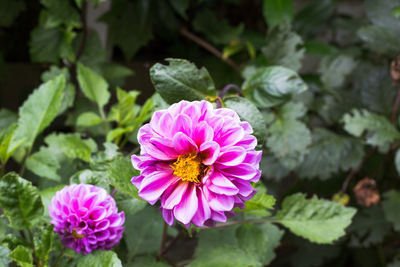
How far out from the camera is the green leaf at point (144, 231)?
0.82 metres

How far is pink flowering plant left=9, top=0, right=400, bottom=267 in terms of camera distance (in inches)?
17.2

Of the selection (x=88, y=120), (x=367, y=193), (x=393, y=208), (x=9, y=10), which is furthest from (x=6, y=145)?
(x=393, y=208)

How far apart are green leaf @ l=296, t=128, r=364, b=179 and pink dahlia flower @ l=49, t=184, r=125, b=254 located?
0.66 metres

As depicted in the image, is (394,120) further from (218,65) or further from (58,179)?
(58,179)

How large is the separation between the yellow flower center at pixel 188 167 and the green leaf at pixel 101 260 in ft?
0.45

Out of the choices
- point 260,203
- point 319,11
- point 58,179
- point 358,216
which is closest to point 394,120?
point 358,216

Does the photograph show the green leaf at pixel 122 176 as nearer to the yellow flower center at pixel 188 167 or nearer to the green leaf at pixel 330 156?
the yellow flower center at pixel 188 167

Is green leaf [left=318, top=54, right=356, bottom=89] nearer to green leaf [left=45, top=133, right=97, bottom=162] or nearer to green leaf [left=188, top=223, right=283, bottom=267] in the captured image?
green leaf [left=188, top=223, right=283, bottom=267]

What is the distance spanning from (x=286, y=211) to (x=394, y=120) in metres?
0.51

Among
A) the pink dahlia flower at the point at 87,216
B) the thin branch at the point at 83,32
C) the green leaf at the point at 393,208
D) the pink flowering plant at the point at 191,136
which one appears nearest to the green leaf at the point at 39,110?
the pink flowering plant at the point at 191,136

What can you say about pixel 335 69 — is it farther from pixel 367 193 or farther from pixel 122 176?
pixel 122 176

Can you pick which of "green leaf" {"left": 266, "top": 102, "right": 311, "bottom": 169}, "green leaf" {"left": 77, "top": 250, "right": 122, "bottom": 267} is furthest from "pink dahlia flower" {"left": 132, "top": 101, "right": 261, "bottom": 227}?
"green leaf" {"left": 266, "top": 102, "right": 311, "bottom": 169}

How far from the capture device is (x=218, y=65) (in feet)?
4.52

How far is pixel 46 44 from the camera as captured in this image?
43.3 inches
